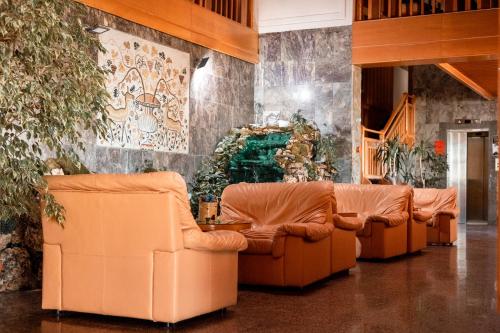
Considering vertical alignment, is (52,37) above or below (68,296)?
above

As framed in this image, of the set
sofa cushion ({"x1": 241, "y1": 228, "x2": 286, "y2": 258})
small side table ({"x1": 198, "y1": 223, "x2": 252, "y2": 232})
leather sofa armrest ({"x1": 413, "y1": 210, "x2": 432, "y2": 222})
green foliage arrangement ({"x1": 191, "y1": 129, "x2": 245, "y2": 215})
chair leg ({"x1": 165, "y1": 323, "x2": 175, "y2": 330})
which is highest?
green foliage arrangement ({"x1": 191, "y1": 129, "x2": 245, "y2": 215})

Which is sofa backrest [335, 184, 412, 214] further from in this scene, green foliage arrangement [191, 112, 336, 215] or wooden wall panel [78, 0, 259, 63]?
wooden wall panel [78, 0, 259, 63]

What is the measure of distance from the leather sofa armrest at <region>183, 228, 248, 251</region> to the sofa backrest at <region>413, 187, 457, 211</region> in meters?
6.75

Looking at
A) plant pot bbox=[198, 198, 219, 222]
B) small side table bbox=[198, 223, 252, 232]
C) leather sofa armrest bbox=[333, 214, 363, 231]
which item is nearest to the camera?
small side table bbox=[198, 223, 252, 232]

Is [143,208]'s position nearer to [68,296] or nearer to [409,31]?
[68,296]

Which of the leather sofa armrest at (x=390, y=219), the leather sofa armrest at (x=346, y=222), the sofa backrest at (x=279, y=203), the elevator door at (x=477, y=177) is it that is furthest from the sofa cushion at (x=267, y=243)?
the elevator door at (x=477, y=177)

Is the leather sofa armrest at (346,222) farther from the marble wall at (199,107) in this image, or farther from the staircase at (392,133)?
the staircase at (392,133)

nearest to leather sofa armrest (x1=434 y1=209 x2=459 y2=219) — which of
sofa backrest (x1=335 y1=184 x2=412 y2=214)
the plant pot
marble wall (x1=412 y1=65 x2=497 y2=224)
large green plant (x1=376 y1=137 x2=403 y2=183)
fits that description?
sofa backrest (x1=335 y1=184 x2=412 y2=214)

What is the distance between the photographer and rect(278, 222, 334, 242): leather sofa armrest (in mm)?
6078

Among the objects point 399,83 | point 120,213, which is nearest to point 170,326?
point 120,213

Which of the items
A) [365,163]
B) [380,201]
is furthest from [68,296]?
[365,163]

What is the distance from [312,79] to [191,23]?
2.59m

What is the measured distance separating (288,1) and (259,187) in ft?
18.5

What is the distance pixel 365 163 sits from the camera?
13719 mm
